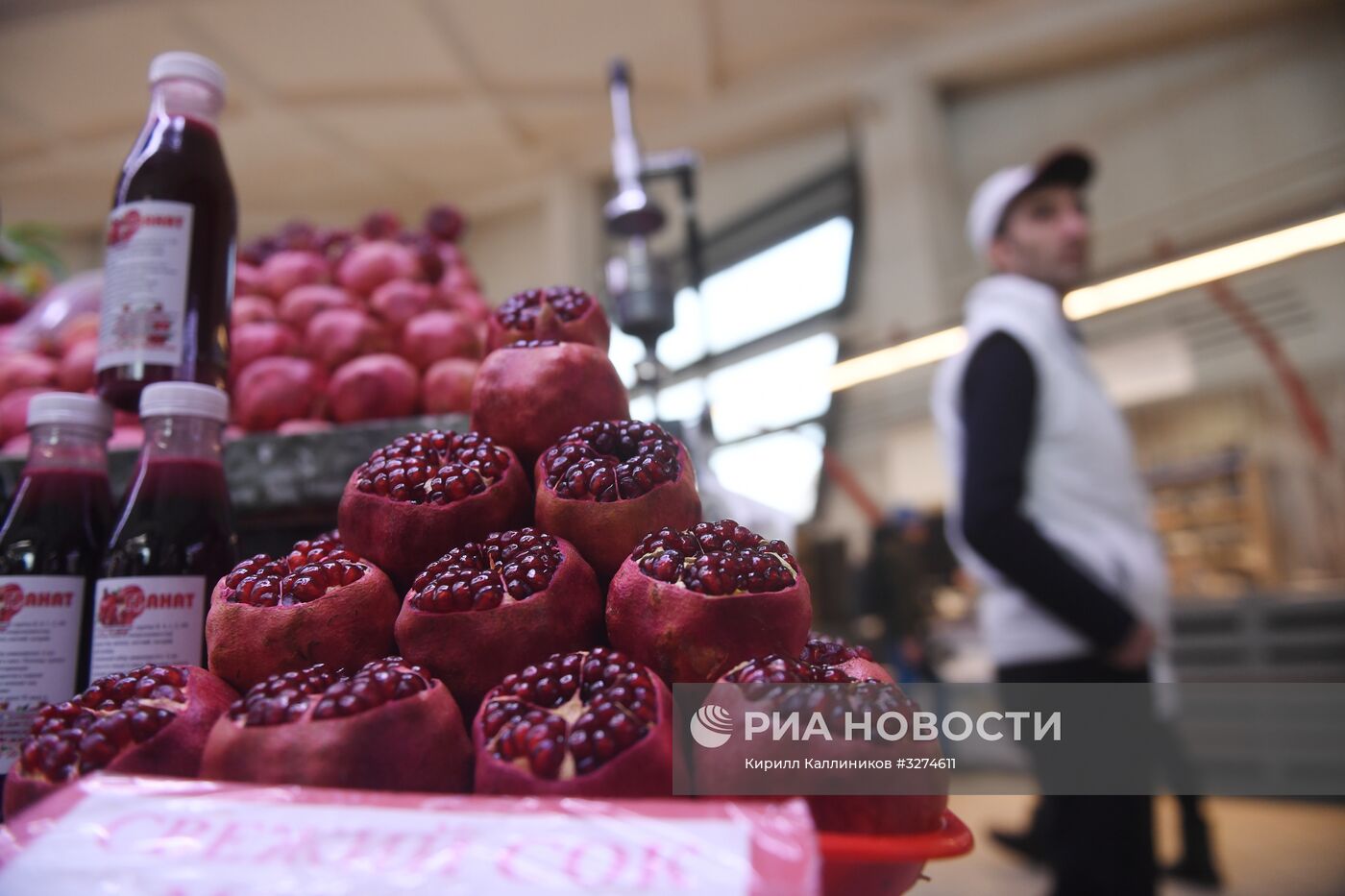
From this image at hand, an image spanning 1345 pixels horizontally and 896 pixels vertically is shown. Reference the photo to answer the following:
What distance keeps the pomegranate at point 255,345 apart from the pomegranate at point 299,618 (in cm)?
62

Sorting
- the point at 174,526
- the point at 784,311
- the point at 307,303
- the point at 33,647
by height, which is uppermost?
the point at 784,311

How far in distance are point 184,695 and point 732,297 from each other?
7.22m

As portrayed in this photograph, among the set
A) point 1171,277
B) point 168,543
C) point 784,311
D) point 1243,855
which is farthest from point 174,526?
point 784,311

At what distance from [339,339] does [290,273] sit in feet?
0.85

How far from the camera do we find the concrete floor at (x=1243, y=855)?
2.88 meters

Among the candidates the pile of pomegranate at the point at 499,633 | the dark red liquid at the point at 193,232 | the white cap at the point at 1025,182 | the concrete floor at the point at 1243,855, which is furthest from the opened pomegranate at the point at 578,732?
the concrete floor at the point at 1243,855

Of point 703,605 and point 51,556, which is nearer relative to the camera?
point 703,605

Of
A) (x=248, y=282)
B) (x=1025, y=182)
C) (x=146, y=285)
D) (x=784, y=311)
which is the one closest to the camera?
(x=146, y=285)

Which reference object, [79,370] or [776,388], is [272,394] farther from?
[776,388]

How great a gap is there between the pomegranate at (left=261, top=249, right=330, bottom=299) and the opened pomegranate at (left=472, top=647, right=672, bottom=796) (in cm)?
104

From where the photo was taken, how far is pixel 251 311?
1249 mm

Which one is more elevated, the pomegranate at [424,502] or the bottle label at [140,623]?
the pomegranate at [424,502]

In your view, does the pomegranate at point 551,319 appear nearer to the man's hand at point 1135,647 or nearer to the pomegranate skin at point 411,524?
the pomegranate skin at point 411,524

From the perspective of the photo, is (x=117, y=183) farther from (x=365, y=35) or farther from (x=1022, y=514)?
(x=365, y=35)
